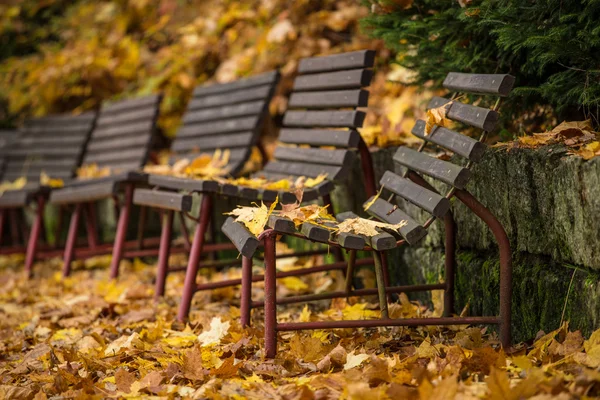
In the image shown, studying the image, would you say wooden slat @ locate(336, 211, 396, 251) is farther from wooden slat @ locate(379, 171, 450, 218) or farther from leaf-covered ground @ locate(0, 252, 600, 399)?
leaf-covered ground @ locate(0, 252, 600, 399)

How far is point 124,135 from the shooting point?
6281 mm

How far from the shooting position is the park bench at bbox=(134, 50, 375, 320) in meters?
3.74

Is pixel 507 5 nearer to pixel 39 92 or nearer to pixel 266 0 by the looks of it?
pixel 266 0

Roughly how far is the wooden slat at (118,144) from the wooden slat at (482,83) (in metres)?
3.31

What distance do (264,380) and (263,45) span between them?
14.4 ft

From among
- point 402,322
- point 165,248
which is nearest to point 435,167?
point 402,322

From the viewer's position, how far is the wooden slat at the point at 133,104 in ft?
20.1

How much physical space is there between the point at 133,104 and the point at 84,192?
127 cm

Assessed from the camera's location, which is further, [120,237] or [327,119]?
[120,237]

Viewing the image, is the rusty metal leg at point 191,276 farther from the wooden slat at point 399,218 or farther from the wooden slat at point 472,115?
the wooden slat at point 472,115

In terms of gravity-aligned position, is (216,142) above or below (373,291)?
above

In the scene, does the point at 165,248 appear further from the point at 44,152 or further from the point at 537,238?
the point at 44,152

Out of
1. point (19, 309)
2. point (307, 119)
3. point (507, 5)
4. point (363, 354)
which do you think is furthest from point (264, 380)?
point (19, 309)

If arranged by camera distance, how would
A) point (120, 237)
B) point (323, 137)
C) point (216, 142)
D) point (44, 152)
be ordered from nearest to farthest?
point (323, 137) → point (120, 237) → point (216, 142) → point (44, 152)
